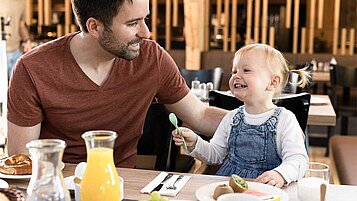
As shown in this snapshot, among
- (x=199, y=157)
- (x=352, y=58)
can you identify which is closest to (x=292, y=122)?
(x=199, y=157)

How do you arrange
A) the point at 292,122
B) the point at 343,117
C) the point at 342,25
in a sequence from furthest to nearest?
the point at 342,25 → the point at 343,117 → the point at 292,122

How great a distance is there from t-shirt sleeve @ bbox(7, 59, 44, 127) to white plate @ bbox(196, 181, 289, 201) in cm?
77

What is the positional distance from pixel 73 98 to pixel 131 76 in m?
0.24

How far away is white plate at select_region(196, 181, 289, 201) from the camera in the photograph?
4.97 feet

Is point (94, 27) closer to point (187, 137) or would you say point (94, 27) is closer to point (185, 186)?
point (187, 137)

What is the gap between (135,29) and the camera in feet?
6.64

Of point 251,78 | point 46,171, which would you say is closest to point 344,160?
point 251,78

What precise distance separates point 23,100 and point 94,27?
14.9 inches

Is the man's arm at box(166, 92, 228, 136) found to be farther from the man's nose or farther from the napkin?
the napkin

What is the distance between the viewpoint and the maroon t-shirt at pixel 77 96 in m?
2.04

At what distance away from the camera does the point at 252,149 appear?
6.64ft

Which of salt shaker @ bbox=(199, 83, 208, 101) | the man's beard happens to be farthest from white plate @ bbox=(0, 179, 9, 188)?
salt shaker @ bbox=(199, 83, 208, 101)

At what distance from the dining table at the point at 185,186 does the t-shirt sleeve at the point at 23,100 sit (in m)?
0.30

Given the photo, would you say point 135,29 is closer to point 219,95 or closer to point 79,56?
point 79,56
